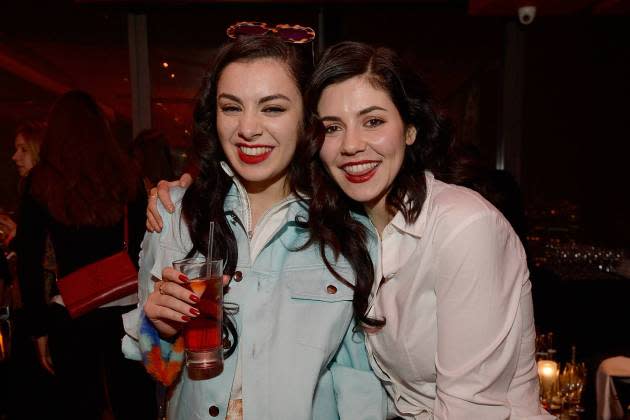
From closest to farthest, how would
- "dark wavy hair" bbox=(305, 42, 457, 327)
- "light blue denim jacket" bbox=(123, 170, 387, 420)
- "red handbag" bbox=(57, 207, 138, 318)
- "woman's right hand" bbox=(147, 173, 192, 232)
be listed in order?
"light blue denim jacket" bbox=(123, 170, 387, 420) < "dark wavy hair" bbox=(305, 42, 457, 327) < "woman's right hand" bbox=(147, 173, 192, 232) < "red handbag" bbox=(57, 207, 138, 318)

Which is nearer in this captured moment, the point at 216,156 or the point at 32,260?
the point at 216,156

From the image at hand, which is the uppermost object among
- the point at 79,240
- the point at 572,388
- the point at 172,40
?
the point at 172,40

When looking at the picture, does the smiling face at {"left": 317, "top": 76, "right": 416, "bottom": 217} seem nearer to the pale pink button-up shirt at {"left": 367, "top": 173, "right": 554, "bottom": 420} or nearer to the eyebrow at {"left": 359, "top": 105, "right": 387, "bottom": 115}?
the eyebrow at {"left": 359, "top": 105, "right": 387, "bottom": 115}

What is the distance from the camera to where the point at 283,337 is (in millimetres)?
1460

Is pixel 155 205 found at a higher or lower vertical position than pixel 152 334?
→ higher

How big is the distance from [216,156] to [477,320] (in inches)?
39.5

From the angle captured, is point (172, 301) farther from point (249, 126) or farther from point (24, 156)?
point (24, 156)

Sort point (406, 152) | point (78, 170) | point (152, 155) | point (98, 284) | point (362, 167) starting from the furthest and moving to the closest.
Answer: point (152, 155)
point (78, 170)
point (98, 284)
point (406, 152)
point (362, 167)

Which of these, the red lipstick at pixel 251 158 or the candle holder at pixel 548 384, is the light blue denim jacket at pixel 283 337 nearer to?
the red lipstick at pixel 251 158

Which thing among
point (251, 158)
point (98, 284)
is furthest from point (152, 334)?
point (98, 284)

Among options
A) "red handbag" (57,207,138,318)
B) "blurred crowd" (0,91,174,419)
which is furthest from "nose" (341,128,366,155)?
"blurred crowd" (0,91,174,419)

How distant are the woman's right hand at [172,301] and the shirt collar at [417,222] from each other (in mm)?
632

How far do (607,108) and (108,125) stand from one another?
180 inches

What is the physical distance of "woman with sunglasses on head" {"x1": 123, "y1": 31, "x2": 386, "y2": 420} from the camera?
144 centimetres
